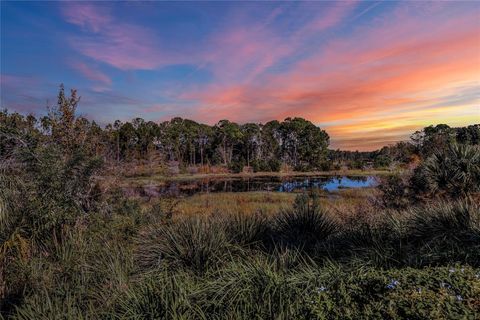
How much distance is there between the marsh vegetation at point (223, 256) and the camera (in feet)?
11.8

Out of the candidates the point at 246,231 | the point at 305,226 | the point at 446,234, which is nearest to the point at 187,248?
the point at 246,231

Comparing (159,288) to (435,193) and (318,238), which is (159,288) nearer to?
(318,238)

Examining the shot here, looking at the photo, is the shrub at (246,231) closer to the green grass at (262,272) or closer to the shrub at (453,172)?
the green grass at (262,272)

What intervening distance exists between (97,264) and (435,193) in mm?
12578

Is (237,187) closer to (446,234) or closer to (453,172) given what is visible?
(453,172)

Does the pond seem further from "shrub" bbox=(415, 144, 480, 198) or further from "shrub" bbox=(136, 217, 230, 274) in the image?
"shrub" bbox=(136, 217, 230, 274)

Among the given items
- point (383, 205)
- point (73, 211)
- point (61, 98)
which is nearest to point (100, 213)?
point (73, 211)

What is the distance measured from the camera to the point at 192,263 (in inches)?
239

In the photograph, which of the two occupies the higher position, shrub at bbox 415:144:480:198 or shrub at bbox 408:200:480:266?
shrub at bbox 415:144:480:198

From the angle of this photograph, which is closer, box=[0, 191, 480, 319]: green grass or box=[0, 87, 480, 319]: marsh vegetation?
box=[0, 191, 480, 319]: green grass

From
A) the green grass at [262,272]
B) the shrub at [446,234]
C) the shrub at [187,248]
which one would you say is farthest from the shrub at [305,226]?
the shrub at [446,234]

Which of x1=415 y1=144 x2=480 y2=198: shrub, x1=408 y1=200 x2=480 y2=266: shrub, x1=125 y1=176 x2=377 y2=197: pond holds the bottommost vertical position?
x1=125 y1=176 x2=377 y2=197: pond

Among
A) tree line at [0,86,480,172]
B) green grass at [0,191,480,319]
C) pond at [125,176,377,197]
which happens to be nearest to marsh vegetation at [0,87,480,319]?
green grass at [0,191,480,319]

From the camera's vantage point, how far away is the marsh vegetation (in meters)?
3.60
